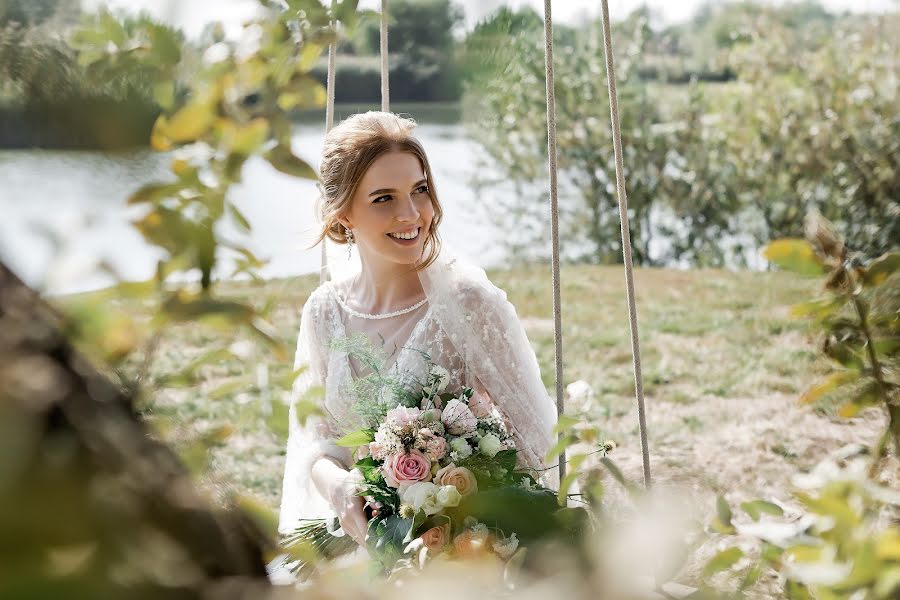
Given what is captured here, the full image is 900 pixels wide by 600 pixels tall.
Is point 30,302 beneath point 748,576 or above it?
above

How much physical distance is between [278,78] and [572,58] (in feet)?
27.9

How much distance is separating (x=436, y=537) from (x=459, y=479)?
0.41 feet

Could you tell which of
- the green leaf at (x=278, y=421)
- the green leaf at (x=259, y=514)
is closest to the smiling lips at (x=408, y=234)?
the green leaf at (x=278, y=421)

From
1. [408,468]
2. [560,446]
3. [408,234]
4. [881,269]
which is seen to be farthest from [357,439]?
[881,269]

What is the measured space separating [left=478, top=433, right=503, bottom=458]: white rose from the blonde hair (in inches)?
24.4

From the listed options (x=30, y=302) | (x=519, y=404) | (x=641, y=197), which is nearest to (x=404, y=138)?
(x=519, y=404)

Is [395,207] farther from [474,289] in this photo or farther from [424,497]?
[424,497]

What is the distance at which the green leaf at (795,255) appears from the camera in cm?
63

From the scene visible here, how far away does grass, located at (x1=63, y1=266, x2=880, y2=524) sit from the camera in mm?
Result: 4117

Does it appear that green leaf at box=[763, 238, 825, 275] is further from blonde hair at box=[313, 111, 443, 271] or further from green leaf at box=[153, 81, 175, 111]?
blonde hair at box=[313, 111, 443, 271]

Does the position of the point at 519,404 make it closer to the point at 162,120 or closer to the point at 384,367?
the point at 384,367

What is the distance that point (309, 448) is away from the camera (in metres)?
2.39

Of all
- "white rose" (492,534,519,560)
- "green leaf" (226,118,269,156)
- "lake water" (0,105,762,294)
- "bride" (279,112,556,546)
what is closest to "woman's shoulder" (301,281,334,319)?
"bride" (279,112,556,546)

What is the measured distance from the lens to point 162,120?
20.6 inches
